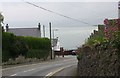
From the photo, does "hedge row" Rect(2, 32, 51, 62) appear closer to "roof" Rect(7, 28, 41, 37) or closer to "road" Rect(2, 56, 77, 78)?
"road" Rect(2, 56, 77, 78)

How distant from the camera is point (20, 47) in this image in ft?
169

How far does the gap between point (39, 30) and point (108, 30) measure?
9106 centimetres

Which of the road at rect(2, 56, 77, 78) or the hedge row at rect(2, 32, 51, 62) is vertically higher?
the hedge row at rect(2, 32, 51, 62)

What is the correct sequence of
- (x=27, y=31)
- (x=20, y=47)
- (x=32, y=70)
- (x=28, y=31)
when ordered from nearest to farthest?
(x=32, y=70) < (x=20, y=47) < (x=27, y=31) < (x=28, y=31)

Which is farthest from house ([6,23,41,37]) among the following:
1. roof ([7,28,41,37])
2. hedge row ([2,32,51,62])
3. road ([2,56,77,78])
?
road ([2,56,77,78])

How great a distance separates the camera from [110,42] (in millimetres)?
10312

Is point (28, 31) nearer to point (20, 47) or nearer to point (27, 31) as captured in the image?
point (27, 31)

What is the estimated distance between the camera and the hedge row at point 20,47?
157 feet

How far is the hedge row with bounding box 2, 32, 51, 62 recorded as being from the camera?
48.0 meters

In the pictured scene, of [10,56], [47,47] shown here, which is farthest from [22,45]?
[47,47]

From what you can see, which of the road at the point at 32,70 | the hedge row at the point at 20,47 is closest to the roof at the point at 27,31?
the hedge row at the point at 20,47

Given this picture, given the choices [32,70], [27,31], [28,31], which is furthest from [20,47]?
[28,31]

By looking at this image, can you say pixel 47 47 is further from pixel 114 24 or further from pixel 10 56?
pixel 114 24

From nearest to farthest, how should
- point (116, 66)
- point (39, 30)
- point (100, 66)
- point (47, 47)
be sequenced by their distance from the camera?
1. point (116, 66)
2. point (100, 66)
3. point (47, 47)
4. point (39, 30)
